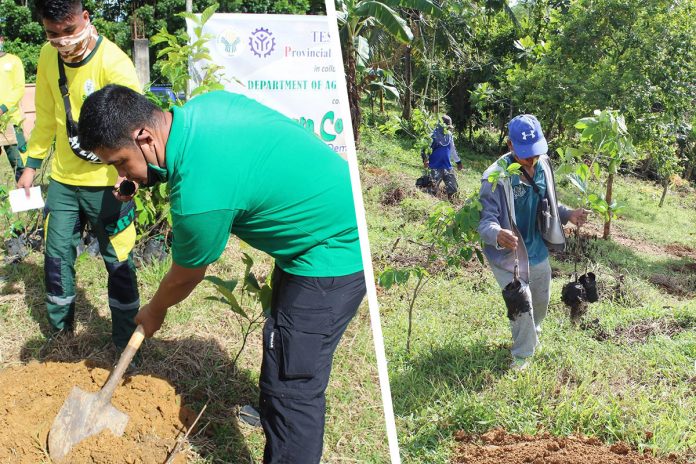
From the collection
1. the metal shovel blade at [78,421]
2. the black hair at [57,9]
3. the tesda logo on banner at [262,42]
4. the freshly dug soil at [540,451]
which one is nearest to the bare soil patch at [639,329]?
the freshly dug soil at [540,451]

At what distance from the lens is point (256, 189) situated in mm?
2041

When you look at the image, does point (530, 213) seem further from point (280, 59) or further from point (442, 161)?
point (442, 161)

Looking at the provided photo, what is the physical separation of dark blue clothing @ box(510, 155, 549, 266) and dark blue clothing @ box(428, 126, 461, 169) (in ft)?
19.2

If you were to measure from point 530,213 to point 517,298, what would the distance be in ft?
1.66

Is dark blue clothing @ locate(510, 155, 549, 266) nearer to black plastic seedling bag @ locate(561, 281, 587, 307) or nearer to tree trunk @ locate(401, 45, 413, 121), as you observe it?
black plastic seedling bag @ locate(561, 281, 587, 307)

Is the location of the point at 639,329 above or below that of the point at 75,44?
below

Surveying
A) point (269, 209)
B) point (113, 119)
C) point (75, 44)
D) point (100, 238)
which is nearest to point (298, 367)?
point (269, 209)

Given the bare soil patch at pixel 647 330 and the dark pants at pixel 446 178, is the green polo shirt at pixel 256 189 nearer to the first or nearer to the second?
the bare soil patch at pixel 647 330

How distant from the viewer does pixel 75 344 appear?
3518 mm

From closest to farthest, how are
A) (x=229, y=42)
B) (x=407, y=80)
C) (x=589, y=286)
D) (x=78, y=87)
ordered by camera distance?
(x=78, y=87) < (x=589, y=286) < (x=229, y=42) < (x=407, y=80)

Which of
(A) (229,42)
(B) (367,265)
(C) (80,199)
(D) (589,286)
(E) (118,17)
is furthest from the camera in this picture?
(E) (118,17)

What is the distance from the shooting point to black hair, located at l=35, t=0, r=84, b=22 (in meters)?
2.87

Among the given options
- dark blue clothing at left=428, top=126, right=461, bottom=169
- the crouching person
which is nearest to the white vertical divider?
the crouching person

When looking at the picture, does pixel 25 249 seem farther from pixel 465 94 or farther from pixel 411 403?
pixel 465 94
